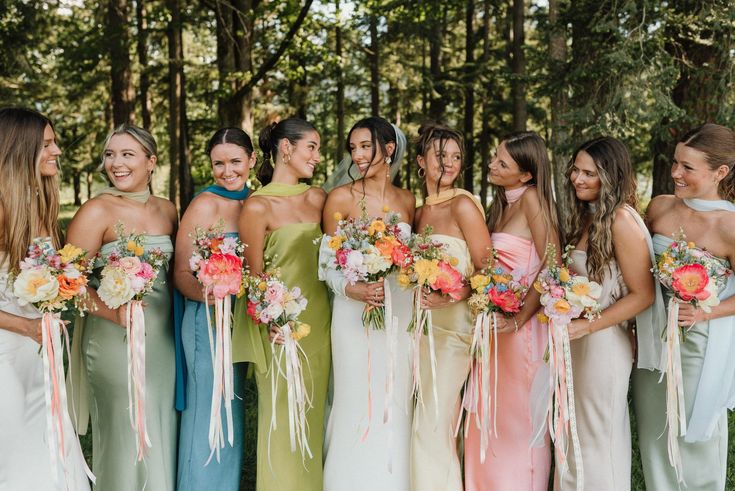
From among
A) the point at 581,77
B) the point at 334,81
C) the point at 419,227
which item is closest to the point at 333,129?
the point at 334,81

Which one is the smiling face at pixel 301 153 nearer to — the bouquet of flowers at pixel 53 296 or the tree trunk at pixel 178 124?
the bouquet of flowers at pixel 53 296

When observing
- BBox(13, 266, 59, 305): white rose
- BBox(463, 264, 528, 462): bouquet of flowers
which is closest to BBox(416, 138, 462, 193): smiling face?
BBox(463, 264, 528, 462): bouquet of flowers

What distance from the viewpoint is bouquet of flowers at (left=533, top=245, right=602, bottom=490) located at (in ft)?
13.1

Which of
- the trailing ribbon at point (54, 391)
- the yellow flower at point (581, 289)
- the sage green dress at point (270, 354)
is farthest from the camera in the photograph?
the sage green dress at point (270, 354)

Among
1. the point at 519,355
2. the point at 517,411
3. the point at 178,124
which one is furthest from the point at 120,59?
the point at 517,411

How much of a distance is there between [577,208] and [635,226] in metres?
0.46

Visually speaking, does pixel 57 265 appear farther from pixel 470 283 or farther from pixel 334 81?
pixel 334 81

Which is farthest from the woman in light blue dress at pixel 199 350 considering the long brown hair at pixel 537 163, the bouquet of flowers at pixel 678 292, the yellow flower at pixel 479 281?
the bouquet of flowers at pixel 678 292

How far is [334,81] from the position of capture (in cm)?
2594

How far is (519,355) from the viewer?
466 cm

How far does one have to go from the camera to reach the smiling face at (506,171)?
15.3ft

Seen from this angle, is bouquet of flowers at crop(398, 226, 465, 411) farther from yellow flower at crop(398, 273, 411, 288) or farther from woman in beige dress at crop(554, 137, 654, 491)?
woman in beige dress at crop(554, 137, 654, 491)

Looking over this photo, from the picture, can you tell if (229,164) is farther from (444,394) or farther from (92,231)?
(444,394)

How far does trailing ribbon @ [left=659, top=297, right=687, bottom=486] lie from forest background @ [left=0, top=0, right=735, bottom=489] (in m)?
1.26
